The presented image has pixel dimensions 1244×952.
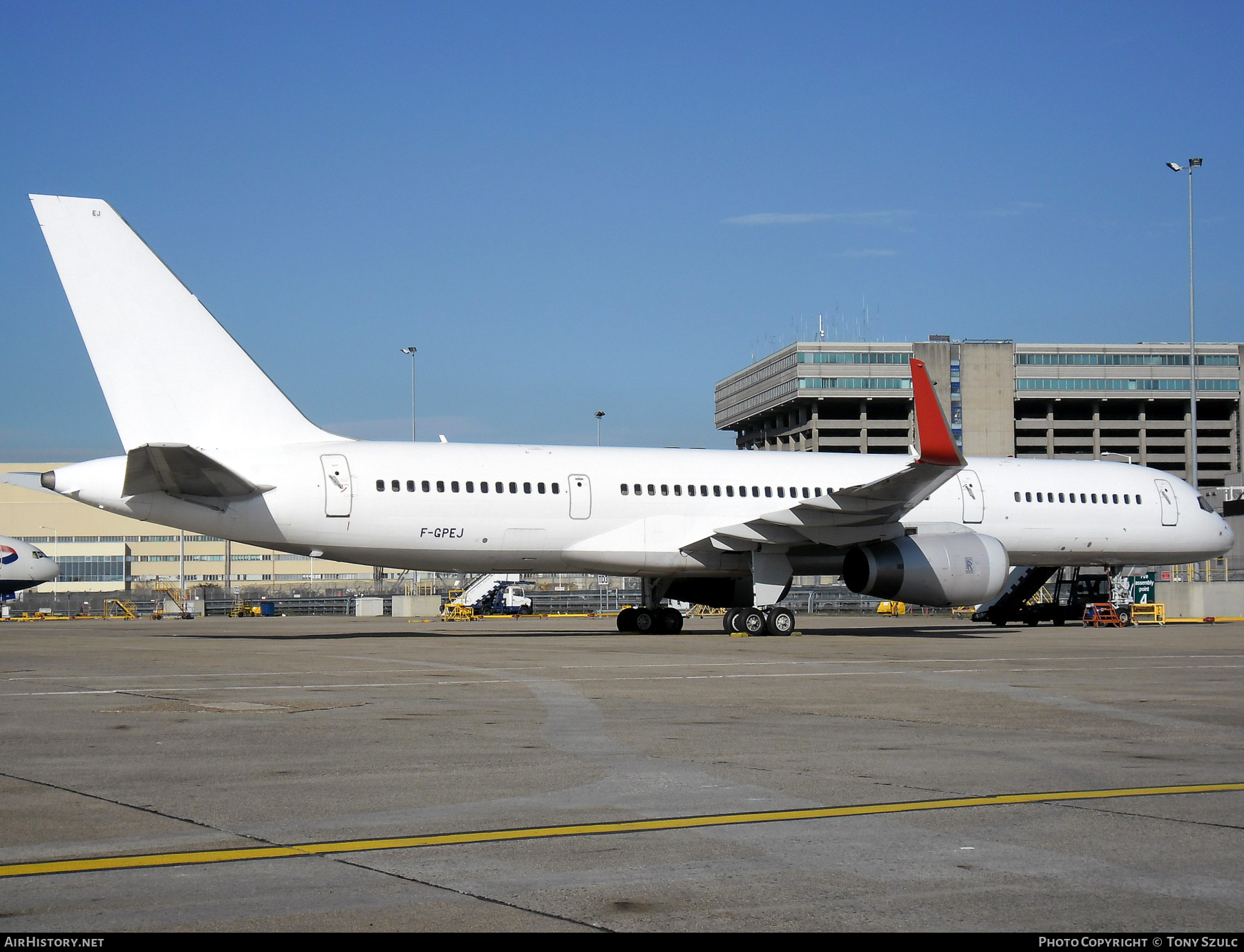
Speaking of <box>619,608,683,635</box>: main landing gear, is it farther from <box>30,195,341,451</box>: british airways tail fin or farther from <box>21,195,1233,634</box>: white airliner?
<box>30,195,341,451</box>: british airways tail fin

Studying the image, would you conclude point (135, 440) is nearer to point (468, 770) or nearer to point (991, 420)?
point (468, 770)

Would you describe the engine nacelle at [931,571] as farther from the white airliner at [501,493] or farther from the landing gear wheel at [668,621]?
the landing gear wheel at [668,621]

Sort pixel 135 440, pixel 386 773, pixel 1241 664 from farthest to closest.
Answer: pixel 135 440, pixel 1241 664, pixel 386 773

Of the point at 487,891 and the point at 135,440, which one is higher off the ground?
Result: the point at 135,440

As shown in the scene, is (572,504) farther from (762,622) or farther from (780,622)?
(780,622)

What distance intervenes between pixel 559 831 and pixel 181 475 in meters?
19.2

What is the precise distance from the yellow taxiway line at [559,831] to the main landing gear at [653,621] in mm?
23205

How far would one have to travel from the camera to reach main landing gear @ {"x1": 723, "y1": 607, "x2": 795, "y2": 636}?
27547 mm

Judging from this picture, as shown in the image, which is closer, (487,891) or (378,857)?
(487,891)

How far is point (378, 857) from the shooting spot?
18.0 feet

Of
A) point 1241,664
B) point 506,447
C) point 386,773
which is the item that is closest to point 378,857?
point 386,773

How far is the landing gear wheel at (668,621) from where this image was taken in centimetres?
3061

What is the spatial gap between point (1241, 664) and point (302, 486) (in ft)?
55.5

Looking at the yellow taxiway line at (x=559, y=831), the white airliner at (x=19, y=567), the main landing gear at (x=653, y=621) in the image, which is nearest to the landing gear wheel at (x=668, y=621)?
the main landing gear at (x=653, y=621)
